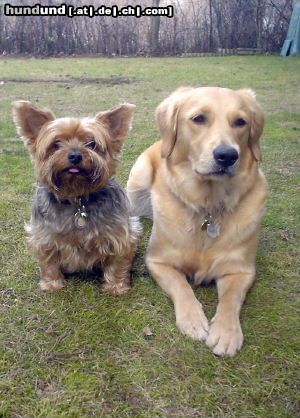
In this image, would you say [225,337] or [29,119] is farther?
[29,119]

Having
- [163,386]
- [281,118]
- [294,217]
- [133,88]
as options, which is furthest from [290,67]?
[163,386]

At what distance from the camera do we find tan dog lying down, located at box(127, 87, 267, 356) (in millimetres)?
2736

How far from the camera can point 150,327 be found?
8.85ft

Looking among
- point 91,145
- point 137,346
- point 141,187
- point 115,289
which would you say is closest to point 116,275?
point 115,289

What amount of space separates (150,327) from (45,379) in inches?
27.0

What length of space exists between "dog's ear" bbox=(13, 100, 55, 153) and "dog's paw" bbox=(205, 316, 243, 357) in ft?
5.05

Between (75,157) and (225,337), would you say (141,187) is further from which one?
(225,337)

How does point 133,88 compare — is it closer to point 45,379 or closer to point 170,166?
point 170,166

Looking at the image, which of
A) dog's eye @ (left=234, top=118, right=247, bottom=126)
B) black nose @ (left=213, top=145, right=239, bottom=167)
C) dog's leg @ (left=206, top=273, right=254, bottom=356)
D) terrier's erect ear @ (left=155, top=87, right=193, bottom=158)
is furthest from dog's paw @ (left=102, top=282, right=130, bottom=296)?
dog's eye @ (left=234, top=118, right=247, bottom=126)

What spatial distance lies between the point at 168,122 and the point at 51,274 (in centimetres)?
127

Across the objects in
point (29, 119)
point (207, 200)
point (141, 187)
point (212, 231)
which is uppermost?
point (29, 119)

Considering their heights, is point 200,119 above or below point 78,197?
above

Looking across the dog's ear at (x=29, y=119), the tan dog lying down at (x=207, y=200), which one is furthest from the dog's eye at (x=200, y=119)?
the dog's ear at (x=29, y=119)

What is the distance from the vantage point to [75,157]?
264cm
